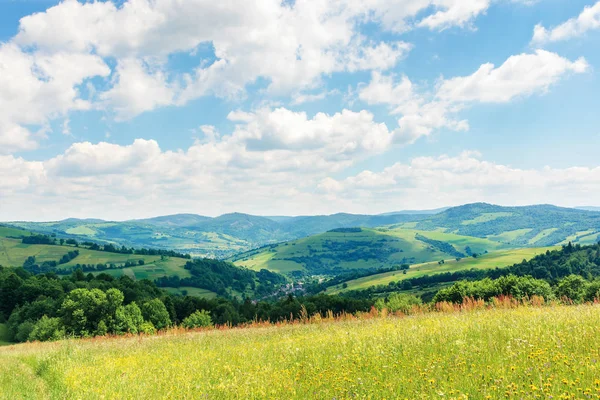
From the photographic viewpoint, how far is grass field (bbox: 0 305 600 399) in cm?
688

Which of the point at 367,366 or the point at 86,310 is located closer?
the point at 367,366

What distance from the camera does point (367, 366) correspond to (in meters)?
9.14

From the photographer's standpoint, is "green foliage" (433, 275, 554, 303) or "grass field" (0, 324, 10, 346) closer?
"green foliage" (433, 275, 554, 303)

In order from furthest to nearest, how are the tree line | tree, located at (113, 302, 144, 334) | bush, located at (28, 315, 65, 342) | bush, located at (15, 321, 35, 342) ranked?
bush, located at (15, 321, 35, 342)
bush, located at (28, 315, 65, 342)
the tree line
tree, located at (113, 302, 144, 334)

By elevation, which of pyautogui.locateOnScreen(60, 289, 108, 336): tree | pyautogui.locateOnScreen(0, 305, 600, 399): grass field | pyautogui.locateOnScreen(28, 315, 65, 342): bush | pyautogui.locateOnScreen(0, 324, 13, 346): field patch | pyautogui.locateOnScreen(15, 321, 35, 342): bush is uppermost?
pyautogui.locateOnScreen(0, 305, 600, 399): grass field

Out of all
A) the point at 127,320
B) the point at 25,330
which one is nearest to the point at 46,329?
the point at 25,330

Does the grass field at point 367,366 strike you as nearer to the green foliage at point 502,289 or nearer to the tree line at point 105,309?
the tree line at point 105,309

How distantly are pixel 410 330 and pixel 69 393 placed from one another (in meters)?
9.72

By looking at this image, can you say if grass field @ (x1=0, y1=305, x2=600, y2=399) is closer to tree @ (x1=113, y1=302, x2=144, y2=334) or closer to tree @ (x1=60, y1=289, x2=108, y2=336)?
tree @ (x1=113, y1=302, x2=144, y2=334)

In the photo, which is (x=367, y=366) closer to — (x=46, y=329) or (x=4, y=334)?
(x=46, y=329)

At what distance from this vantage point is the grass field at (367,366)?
22.6 feet

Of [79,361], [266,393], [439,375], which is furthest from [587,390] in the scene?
[79,361]

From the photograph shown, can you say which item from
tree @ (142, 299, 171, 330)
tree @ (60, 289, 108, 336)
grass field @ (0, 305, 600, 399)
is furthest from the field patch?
grass field @ (0, 305, 600, 399)

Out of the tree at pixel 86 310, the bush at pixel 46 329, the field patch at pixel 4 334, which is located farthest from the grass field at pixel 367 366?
the field patch at pixel 4 334
